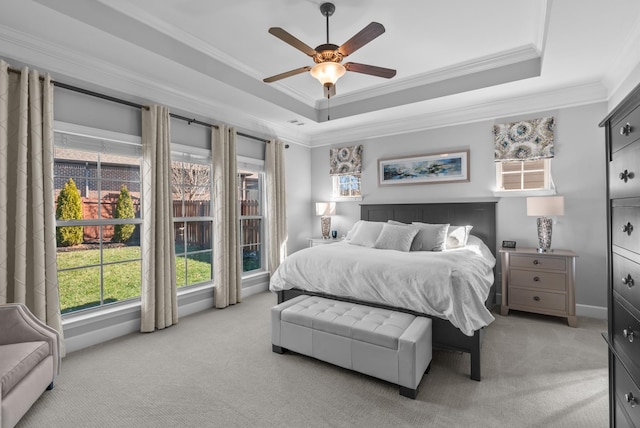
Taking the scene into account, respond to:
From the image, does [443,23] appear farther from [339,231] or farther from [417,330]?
[339,231]

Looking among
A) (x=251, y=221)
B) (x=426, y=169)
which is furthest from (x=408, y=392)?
(x=251, y=221)

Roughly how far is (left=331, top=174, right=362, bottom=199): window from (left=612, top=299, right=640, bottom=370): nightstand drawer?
4138 millimetres

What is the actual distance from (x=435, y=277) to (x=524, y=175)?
8.59 feet

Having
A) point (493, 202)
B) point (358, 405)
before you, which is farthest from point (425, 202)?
point (358, 405)

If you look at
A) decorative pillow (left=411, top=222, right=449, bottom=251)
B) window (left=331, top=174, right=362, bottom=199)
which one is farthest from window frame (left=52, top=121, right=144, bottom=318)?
window (left=331, top=174, right=362, bottom=199)

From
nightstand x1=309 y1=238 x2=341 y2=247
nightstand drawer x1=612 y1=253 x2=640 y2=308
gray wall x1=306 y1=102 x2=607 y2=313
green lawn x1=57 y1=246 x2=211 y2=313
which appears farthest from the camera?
nightstand x1=309 y1=238 x2=341 y2=247

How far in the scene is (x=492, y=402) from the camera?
2.09m

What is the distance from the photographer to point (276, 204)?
509 cm

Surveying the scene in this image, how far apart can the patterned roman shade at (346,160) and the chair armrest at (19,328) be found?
14.4 feet

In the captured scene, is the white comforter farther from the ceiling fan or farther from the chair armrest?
the chair armrest

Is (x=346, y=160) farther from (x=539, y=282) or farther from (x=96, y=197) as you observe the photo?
(x=96, y=197)

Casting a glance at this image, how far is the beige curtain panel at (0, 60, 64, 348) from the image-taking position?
2438 millimetres

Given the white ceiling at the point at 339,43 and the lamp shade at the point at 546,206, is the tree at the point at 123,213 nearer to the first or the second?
the white ceiling at the point at 339,43

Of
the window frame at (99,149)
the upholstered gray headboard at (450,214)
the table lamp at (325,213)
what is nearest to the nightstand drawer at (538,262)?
the upholstered gray headboard at (450,214)
